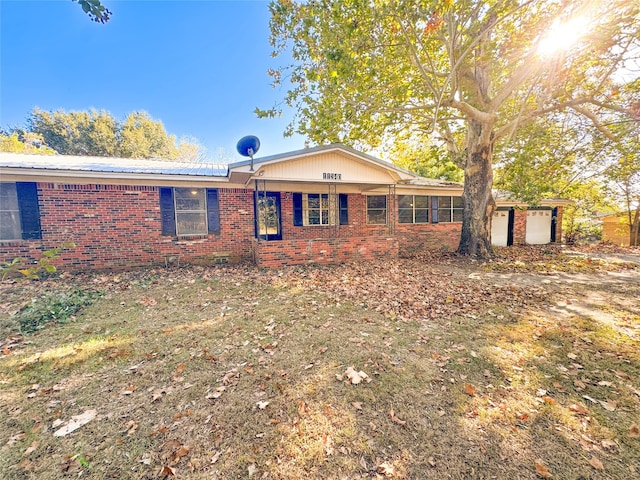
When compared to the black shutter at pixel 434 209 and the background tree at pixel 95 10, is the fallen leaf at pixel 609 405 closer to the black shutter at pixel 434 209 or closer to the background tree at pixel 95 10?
the background tree at pixel 95 10

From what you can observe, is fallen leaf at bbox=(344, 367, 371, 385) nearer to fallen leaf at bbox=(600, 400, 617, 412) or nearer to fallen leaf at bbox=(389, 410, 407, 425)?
fallen leaf at bbox=(389, 410, 407, 425)

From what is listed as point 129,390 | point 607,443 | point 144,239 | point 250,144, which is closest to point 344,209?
point 250,144

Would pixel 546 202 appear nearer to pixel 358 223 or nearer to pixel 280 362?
pixel 358 223

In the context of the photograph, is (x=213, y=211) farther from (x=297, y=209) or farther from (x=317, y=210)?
(x=317, y=210)

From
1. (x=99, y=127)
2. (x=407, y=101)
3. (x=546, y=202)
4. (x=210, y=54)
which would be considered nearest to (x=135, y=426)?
(x=407, y=101)

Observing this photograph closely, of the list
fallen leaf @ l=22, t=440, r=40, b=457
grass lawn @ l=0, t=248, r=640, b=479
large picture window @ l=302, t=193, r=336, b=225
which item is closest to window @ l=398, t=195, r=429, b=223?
large picture window @ l=302, t=193, r=336, b=225

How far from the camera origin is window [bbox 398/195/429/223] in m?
12.8

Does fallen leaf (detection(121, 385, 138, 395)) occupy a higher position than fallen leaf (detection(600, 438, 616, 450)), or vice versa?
fallen leaf (detection(121, 385, 138, 395))

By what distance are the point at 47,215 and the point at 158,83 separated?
1214 centimetres

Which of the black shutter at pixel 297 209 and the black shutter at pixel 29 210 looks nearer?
the black shutter at pixel 29 210

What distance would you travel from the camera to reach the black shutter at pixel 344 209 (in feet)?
38.8

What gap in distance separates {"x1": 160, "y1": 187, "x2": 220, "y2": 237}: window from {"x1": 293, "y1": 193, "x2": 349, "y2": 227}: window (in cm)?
326

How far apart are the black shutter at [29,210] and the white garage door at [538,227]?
898 inches

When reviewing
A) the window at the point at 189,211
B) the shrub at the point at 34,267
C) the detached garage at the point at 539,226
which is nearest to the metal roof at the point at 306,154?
the window at the point at 189,211
